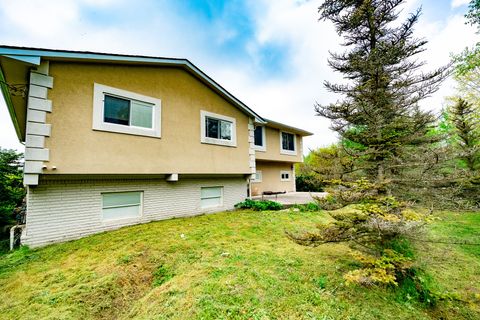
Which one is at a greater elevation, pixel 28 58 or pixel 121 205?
pixel 28 58

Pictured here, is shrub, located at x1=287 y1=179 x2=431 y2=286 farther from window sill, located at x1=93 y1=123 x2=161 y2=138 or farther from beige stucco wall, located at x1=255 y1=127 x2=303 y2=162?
beige stucco wall, located at x1=255 y1=127 x2=303 y2=162

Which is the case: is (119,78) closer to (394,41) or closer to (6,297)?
(6,297)

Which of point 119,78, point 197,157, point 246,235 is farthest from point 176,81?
point 246,235

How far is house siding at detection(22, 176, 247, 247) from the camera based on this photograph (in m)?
5.23

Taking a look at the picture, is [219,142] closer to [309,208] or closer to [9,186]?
[309,208]

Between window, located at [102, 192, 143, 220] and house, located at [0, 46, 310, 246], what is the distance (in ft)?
0.10

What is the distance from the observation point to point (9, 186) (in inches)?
444

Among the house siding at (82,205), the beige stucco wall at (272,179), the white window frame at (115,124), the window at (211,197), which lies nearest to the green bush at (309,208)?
the window at (211,197)

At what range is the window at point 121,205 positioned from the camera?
251 inches

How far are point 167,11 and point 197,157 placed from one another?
829 centimetres

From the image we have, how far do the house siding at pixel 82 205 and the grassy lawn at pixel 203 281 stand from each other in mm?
397

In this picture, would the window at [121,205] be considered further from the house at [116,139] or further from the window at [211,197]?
the window at [211,197]

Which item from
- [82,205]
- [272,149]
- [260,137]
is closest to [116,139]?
[82,205]

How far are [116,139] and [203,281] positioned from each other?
4943mm
